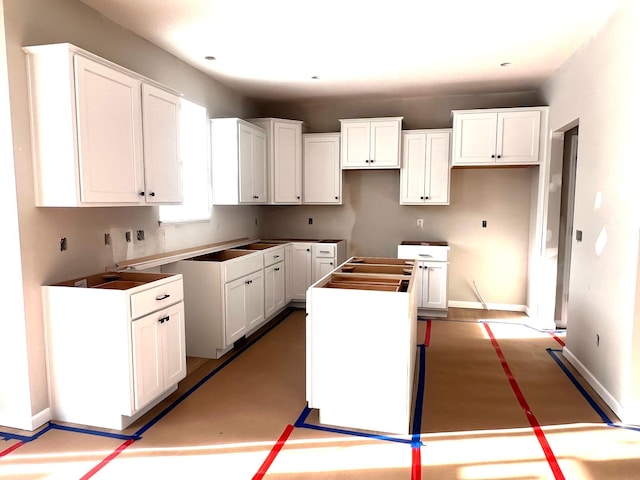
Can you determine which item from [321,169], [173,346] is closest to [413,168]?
[321,169]

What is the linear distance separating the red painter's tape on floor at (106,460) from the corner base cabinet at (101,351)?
172 mm

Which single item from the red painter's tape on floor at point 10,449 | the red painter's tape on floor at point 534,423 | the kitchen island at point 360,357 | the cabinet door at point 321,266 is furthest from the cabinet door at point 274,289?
the red painter's tape on floor at point 10,449

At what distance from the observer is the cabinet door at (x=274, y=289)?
4688 millimetres

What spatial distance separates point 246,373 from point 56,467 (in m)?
1.49

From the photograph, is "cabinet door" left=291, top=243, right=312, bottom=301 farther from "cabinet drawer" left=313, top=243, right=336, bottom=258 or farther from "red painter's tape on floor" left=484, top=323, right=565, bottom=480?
"red painter's tape on floor" left=484, top=323, right=565, bottom=480

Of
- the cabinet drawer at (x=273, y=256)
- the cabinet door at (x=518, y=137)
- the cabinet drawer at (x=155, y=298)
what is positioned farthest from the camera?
the cabinet door at (x=518, y=137)

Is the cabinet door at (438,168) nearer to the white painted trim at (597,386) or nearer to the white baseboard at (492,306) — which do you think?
the white baseboard at (492,306)

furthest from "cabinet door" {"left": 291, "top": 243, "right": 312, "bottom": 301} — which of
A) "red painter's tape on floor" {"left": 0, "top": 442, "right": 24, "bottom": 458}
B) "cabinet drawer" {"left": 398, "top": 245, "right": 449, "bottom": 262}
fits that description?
"red painter's tape on floor" {"left": 0, "top": 442, "right": 24, "bottom": 458}

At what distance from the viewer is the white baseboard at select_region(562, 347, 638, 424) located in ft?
8.95

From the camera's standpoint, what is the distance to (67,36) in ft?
9.19

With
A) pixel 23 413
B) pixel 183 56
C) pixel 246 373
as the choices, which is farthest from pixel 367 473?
pixel 183 56

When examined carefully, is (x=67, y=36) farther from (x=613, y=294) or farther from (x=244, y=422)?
(x=613, y=294)

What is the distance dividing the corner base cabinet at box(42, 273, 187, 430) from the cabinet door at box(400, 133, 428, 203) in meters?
3.52

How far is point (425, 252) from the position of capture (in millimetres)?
5078
